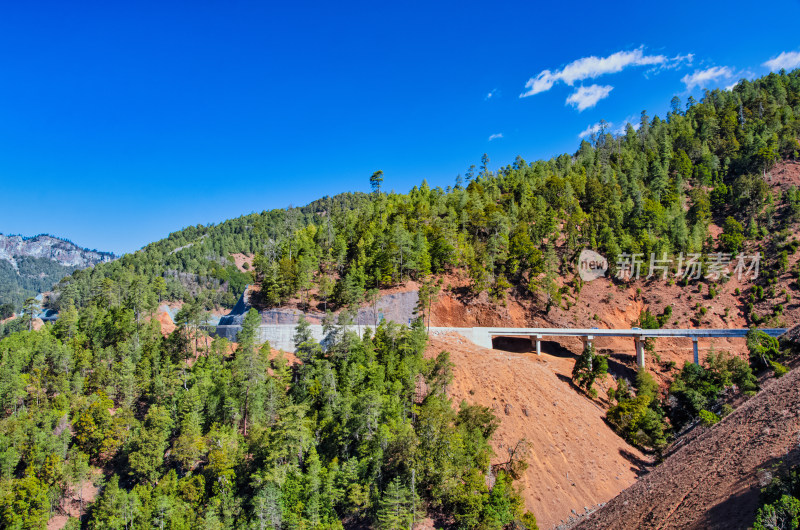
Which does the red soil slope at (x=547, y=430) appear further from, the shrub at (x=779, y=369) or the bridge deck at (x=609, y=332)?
the shrub at (x=779, y=369)

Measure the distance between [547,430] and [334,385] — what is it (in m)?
24.9

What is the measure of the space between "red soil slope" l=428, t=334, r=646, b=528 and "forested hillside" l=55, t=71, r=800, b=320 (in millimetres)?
20733

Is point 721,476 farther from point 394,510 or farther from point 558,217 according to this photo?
point 558,217

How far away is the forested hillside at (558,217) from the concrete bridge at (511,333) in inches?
272

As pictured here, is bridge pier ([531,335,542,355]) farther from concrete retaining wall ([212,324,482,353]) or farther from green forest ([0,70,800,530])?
green forest ([0,70,800,530])

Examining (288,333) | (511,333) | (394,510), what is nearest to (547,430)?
(511,333)

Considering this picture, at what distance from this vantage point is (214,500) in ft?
138

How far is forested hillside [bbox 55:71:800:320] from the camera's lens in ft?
262

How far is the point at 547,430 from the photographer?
5134cm

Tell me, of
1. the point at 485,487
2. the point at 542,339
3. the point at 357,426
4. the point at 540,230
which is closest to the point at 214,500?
the point at 357,426

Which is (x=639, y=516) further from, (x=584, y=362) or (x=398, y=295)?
(x=398, y=295)

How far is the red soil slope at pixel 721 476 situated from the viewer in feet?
76.9

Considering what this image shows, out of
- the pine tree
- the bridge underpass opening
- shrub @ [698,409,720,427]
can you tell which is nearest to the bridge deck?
the bridge underpass opening

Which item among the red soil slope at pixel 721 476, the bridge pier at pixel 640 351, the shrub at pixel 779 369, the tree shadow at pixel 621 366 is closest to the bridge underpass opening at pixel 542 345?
the tree shadow at pixel 621 366
